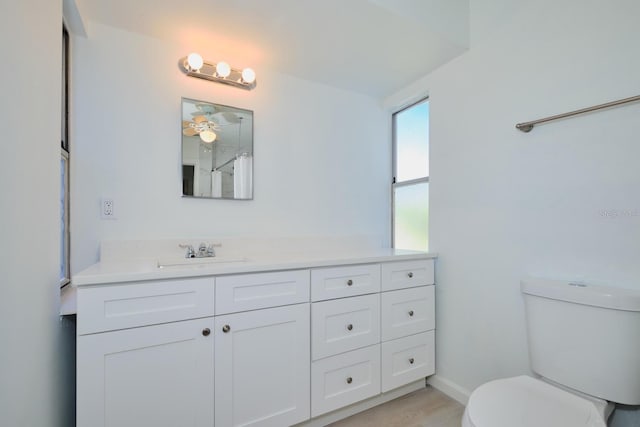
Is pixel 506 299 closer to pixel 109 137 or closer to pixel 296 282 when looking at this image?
pixel 296 282

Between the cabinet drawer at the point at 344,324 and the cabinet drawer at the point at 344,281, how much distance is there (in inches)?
1.4

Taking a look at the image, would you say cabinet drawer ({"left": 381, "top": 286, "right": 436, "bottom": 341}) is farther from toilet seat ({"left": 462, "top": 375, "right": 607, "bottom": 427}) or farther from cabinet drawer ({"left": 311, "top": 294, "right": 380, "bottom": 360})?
toilet seat ({"left": 462, "top": 375, "right": 607, "bottom": 427})

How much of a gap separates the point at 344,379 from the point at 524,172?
4.51ft

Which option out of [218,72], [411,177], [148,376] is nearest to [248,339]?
[148,376]

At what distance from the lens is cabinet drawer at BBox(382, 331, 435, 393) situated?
1.70 metres

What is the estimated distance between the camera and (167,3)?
55.2 inches

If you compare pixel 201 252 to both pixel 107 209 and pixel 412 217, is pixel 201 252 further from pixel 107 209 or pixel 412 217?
pixel 412 217

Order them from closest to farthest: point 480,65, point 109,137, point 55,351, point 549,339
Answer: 1. point 55,351
2. point 549,339
3. point 109,137
4. point 480,65

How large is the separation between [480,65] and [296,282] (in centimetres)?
156

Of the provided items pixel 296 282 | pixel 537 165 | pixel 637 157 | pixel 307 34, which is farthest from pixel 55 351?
pixel 637 157

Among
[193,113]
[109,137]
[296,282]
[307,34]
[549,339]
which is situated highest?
[307,34]

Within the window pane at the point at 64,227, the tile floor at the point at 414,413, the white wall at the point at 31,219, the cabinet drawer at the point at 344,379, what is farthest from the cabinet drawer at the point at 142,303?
the tile floor at the point at 414,413

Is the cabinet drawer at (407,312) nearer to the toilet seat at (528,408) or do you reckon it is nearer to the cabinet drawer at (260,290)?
the cabinet drawer at (260,290)

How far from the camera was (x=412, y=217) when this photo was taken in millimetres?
2270
